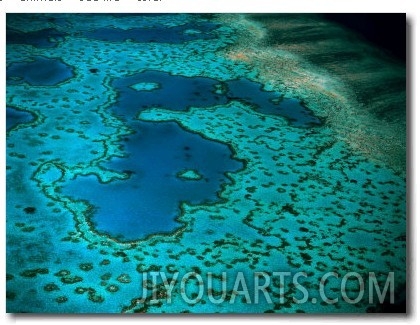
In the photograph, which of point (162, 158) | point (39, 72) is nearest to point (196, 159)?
point (162, 158)

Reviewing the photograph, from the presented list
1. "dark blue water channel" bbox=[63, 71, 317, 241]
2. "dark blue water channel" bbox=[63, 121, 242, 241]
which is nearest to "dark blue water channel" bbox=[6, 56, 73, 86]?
"dark blue water channel" bbox=[63, 71, 317, 241]

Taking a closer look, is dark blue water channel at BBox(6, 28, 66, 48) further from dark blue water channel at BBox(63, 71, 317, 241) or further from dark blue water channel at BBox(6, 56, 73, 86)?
dark blue water channel at BBox(63, 71, 317, 241)

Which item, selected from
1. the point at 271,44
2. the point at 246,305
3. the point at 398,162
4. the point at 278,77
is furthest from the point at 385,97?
the point at 246,305

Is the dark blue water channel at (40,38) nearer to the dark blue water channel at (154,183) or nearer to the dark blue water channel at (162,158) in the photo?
the dark blue water channel at (162,158)

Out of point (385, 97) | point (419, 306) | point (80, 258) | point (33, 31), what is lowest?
point (419, 306)

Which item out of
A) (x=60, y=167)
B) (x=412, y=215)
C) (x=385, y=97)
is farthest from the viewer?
(x=385, y=97)

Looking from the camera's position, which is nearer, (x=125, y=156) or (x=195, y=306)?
(x=195, y=306)

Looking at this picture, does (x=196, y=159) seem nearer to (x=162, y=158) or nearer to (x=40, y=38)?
(x=162, y=158)

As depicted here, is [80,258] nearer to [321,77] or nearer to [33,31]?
[33,31]
